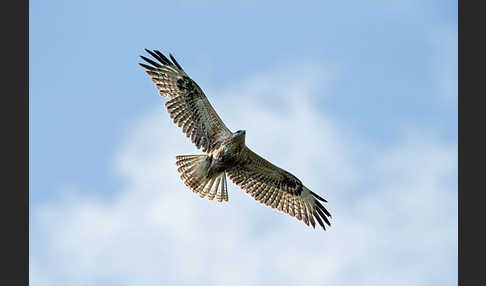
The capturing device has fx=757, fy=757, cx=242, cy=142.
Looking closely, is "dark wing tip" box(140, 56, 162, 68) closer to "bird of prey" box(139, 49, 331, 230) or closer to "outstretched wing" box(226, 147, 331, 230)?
"bird of prey" box(139, 49, 331, 230)

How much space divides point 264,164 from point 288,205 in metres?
1.23

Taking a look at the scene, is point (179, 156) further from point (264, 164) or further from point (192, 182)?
point (264, 164)

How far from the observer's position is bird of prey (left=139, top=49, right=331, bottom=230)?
15516 millimetres

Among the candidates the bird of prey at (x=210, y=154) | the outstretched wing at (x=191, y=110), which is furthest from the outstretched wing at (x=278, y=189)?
the outstretched wing at (x=191, y=110)

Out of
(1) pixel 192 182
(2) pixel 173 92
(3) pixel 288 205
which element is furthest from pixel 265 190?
(2) pixel 173 92

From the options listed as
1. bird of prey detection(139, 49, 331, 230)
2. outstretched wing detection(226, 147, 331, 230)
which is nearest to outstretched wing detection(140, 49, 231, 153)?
bird of prey detection(139, 49, 331, 230)

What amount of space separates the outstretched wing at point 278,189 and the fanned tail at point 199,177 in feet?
1.86

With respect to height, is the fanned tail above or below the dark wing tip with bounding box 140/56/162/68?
below

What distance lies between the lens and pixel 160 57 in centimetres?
1620

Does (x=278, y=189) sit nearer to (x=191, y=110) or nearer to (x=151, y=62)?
(x=191, y=110)

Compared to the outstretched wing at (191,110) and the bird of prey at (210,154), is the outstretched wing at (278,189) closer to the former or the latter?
the bird of prey at (210,154)

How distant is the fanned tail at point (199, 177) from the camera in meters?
15.5

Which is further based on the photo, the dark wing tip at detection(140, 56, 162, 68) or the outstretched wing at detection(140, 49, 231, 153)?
the dark wing tip at detection(140, 56, 162, 68)

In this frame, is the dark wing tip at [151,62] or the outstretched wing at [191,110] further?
the dark wing tip at [151,62]
